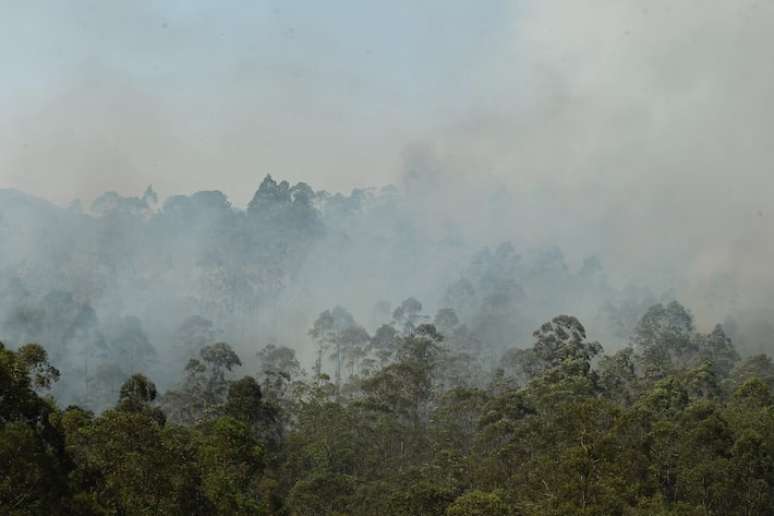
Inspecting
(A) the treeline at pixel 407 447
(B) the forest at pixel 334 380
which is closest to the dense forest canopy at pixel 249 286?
(B) the forest at pixel 334 380

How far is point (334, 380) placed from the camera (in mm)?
131625

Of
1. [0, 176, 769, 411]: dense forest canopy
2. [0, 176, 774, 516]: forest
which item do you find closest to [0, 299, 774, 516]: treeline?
[0, 176, 774, 516]: forest

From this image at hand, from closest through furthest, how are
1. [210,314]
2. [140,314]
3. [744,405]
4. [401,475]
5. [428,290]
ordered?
[401,475] < [744,405] < [140,314] < [210,314] < [428,290]

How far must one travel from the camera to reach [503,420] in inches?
1988

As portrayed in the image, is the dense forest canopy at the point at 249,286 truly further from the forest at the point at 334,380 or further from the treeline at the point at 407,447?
the treeline at the point at 407,447

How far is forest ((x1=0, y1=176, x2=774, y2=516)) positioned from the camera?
24578 mm

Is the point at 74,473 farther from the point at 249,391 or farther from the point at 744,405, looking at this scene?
the point at 744,405

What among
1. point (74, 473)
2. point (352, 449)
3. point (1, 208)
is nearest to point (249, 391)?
point (352, 449)

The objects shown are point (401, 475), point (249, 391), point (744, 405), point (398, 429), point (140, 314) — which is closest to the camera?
point (401, 475)

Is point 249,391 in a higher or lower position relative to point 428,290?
lower

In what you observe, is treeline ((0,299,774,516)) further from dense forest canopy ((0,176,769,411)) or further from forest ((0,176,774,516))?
dense forest canopy ((0,176,769,411))

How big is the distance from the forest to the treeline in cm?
12

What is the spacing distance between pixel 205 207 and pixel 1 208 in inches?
1855

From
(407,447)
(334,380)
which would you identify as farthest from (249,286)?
(407,447)
